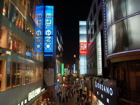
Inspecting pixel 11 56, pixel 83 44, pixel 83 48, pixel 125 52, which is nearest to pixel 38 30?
pixel 11 56

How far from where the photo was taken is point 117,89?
13.7 metres

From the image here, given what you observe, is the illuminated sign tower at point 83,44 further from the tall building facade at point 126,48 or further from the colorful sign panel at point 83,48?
the tall building facade at point 126,48

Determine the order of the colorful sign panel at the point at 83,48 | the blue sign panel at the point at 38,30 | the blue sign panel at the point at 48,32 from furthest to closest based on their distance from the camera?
the colorful sign panel at the point at 83,48 < the blue sign panel at the point at 48,32 < the blue sign panel at the point at 38,30

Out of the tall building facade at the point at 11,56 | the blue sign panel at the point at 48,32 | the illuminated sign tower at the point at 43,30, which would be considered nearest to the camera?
the tall building facade at the point at 11,56

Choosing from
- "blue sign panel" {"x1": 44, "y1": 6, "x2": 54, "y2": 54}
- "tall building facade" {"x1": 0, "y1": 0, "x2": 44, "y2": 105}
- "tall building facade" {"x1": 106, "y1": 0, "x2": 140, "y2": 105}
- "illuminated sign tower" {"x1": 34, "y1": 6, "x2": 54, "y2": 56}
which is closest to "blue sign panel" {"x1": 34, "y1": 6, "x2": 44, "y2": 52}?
"illuminated sign tower" {"x1": 34, "y1": 6, "x2": 54, "y2": 56}

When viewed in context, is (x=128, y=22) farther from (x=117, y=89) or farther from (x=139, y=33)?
(x=117, y=89)

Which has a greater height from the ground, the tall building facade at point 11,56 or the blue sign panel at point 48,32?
the blue sign panel at point 48,32

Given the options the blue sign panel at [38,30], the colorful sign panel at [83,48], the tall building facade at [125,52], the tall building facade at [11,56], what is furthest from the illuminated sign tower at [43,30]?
A: the colorful sign panel at [83,48]

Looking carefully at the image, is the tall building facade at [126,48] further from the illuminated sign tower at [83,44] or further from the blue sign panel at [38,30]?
the illuminated sign tower at [83,44]

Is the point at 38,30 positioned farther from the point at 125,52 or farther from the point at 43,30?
the point at 125,52

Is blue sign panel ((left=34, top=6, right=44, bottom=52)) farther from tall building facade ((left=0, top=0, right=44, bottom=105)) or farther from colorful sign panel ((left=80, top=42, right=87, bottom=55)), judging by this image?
colorful sign panel ((left=80, top=42, right=87, bottom=55))

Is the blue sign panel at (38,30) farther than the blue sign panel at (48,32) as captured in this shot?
No

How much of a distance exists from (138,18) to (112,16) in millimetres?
4060

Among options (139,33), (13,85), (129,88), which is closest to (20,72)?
(13,85)
